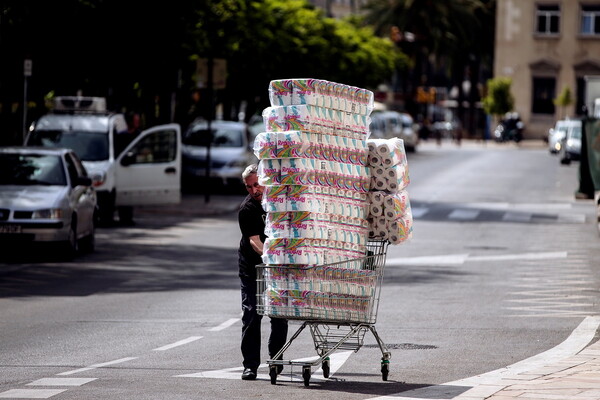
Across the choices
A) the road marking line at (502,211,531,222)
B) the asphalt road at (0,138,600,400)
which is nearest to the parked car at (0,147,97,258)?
the asphalt road at (0,138,600,400)

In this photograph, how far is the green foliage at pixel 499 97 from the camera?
313ft

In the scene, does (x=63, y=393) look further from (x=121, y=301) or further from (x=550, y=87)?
(x=550, y=87)

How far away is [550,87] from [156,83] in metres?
66.1

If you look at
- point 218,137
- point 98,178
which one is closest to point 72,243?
point 98,178

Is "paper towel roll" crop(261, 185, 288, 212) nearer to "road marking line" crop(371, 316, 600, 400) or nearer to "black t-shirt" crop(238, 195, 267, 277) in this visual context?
"black t-shirt" crop(238, 195, 267, 277)

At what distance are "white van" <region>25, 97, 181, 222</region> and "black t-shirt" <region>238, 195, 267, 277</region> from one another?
16937 mm

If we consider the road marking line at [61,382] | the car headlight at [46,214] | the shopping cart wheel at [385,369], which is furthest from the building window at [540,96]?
the road marking line at [61,382]

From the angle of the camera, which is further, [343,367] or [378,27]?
[378,27]

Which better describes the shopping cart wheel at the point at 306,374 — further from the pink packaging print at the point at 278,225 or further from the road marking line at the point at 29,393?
the road marking line at the point at 29,393

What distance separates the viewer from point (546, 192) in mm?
43281

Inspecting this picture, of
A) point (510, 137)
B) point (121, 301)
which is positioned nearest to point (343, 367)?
point (121, 301)

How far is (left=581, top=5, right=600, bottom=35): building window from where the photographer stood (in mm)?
98312

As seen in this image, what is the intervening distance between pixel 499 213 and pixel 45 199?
15.8 meters

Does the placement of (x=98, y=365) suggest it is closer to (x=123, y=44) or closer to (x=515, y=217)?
(x=515, y=217)
